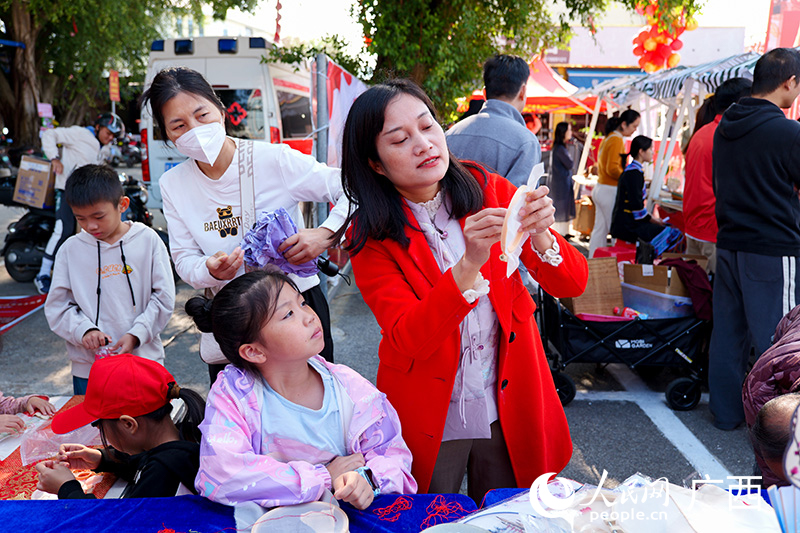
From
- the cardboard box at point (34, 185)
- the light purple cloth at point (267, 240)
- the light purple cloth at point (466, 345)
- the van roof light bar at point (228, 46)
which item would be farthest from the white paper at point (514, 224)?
the van roof light bar at point (228, 46)

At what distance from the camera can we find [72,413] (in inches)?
81.0

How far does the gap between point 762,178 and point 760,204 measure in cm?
14

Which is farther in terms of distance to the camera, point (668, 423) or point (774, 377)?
point (668, 423)

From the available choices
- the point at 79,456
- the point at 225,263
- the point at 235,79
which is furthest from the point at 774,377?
the point at 235,79

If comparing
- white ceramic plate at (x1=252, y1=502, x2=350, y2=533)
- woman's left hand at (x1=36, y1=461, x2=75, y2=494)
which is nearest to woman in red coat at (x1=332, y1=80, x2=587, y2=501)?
white ceramic plate at (x1=252, y1=502, x2=350, y2=533)

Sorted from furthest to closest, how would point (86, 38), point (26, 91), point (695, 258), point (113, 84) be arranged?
point (26, 91)
point (86, 38)
point (113, 84)
point (695, 258)

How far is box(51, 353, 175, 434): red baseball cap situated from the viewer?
199 centimetres

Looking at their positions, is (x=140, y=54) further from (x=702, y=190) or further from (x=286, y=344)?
(x=286, y=344)

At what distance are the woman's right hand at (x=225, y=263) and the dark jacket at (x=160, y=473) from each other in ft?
1.80

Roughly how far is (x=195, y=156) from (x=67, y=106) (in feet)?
68.5

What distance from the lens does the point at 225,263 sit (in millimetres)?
1887

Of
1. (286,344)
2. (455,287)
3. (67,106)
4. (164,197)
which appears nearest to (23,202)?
(164,197)

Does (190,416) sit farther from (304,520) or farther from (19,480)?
(304,520)

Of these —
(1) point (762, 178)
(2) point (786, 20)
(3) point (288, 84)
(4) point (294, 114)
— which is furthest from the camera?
(4) point (294, 114)
